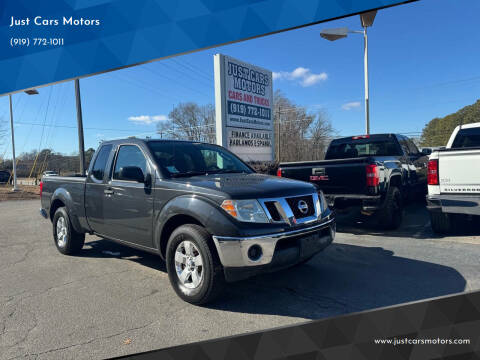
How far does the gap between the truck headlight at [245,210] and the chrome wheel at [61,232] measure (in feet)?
11.7

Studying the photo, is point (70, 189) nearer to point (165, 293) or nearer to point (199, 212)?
point (165, 293)

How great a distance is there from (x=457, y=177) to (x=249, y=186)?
3.68m

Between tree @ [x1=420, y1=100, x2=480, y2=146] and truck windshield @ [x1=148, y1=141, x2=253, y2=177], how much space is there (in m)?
2.32

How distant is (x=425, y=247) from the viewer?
5.53 meters

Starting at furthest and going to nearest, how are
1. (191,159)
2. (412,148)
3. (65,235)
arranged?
(412,148), (65,235), (191,159)

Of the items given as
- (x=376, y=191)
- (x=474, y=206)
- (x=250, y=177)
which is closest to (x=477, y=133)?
(x=474, y=206)

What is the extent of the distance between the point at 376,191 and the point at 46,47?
17.5 feet

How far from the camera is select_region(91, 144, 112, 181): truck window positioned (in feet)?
16.2

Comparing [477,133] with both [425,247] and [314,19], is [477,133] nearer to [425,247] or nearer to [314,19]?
[425,247]

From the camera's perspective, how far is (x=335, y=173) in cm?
638

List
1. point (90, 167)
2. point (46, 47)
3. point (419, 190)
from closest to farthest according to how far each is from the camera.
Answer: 1. point (46, 47)
2. point (90, 167)
3. point (419, 190)

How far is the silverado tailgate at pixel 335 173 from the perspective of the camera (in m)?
6.13

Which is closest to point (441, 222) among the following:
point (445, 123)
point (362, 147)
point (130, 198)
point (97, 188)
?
point (362, 147)

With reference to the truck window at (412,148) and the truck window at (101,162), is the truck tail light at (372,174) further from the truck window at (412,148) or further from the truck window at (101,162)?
the truck window at (101,162)
